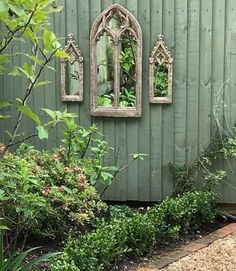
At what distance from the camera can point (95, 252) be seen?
386 cm

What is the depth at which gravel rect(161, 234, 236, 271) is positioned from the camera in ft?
13.8

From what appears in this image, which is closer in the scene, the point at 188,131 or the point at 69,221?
the point at 69,221

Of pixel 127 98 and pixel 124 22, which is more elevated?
pixel 124 22

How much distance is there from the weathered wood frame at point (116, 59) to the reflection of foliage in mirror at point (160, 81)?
0.18 meters

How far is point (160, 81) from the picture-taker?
557 centimetres

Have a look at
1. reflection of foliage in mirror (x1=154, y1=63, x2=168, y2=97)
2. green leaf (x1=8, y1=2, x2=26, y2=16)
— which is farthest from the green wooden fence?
green leaf (x1=8, y1=2, x2=26, y2=16)

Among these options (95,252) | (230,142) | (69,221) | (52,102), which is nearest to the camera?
(95,252)

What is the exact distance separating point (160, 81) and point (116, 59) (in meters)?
0.49

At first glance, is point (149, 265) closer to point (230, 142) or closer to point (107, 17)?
point (230, 142)

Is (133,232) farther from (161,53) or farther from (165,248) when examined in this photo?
(161,53)

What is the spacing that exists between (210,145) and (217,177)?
0.34 meters

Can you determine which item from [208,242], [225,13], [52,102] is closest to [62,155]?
[52,102]

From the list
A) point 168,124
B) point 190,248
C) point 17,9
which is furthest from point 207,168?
point 17,9

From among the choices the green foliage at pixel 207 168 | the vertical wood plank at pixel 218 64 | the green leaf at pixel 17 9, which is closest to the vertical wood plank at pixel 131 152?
the green foliage at pixel 207 168
